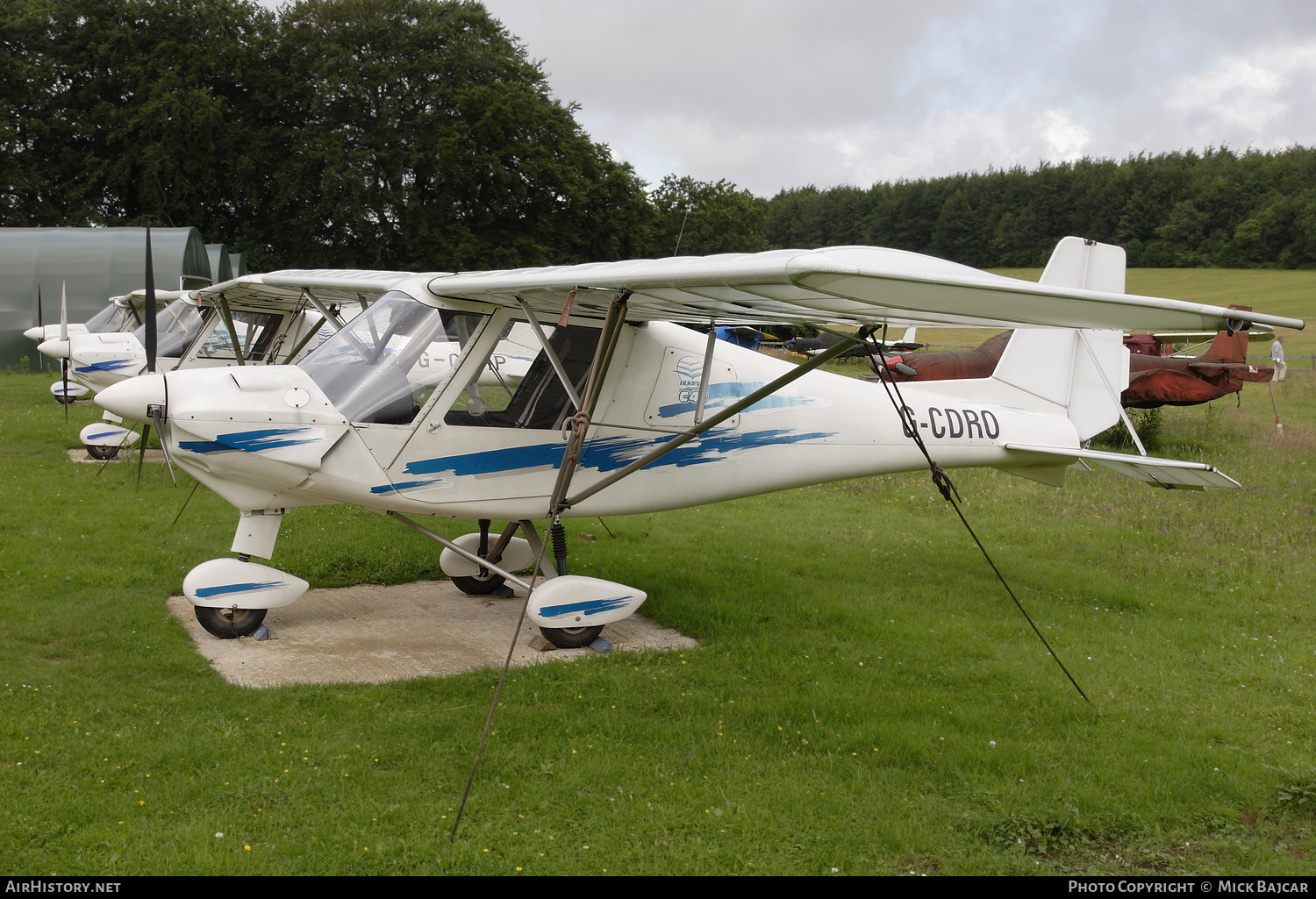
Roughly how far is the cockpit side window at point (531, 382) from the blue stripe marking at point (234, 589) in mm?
1971

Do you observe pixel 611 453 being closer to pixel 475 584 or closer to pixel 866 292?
pixel 475 584

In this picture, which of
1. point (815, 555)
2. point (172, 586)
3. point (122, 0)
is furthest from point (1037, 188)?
point (172, 586)

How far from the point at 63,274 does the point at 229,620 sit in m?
27.3

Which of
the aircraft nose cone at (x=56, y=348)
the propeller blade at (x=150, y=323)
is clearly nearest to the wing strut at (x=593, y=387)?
the propeller blade at (x=150, y=323)

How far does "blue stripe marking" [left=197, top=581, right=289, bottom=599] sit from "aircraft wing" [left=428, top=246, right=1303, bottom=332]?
9.28ft

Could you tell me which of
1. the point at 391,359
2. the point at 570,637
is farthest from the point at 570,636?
the point at 391,359

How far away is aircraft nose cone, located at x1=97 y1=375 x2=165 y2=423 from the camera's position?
5.68m

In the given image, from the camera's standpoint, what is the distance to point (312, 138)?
4441 cm

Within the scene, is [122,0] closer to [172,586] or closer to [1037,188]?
[172,586]

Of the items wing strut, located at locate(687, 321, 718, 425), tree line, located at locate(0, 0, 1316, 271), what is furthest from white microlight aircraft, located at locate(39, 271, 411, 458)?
tree line, located at locate(0, 0, 1316, 271)

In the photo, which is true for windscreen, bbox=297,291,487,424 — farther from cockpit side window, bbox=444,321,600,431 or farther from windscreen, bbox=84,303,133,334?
windscreen, bbox=84,303,133,334

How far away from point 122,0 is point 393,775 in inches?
2058

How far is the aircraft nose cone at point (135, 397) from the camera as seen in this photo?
568cm

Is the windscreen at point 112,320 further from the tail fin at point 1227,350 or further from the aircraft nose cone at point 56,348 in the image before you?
the tail fin at point 1227,350
